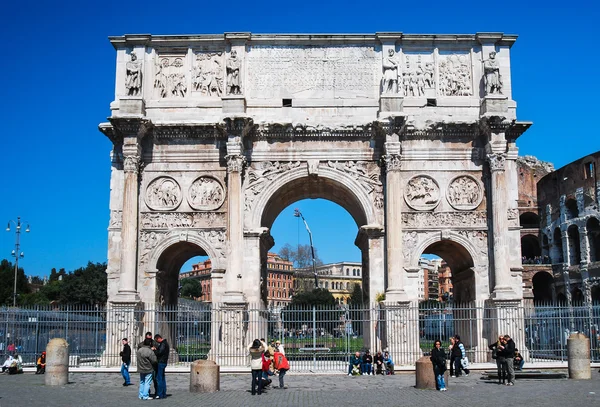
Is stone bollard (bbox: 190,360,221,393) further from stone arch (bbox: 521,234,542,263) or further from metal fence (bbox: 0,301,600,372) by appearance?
stone arch (bbox: 521,234,542,263)

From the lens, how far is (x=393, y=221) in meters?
20.6

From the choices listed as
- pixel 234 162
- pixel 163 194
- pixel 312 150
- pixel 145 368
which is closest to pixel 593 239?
pixel 312 150

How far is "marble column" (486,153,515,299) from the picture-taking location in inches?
795

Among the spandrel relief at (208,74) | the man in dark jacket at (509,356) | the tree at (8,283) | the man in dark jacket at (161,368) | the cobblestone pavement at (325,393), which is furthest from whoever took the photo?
the tree at (8,283)

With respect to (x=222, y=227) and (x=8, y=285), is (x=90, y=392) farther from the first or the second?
(x=8, y=285)

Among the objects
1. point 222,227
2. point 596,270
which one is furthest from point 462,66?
point 596,270

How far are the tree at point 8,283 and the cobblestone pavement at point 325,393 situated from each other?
43.8 metres

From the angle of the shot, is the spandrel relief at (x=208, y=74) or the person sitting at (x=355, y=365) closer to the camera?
the person sitting at (x=355, y=365)

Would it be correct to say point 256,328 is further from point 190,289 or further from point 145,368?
point 190,289

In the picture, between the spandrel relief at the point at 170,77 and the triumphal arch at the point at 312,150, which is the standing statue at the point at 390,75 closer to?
the triumphal arch at the point at 312,150

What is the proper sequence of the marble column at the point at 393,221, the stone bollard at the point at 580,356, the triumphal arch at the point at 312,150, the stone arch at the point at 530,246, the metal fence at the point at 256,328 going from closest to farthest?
the stone bollard at the point at 580,356 < the metal fence at the point at 256,328 < the marble column at the point at 393,221 < the triumphal arch at the point at 312,150 < the stone arch at the point at 530,246

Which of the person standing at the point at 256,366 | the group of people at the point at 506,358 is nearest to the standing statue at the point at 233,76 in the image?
the person standing at the point at 256,366

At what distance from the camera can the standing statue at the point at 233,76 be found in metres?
21.2

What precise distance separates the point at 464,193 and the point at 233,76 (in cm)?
769
